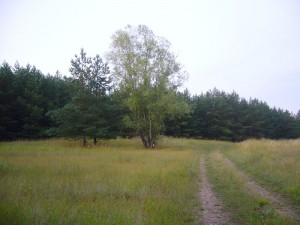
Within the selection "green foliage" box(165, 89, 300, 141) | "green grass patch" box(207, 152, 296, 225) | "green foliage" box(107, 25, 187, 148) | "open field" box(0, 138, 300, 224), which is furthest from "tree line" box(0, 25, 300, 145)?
"green foliage" box(165, 89, 300, 141)

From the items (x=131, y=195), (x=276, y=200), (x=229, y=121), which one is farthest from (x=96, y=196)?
(x=229, y=121)

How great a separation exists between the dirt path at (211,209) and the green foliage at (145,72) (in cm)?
2239

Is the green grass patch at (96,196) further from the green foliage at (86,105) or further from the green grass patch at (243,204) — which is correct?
the green foliage at (86,105)

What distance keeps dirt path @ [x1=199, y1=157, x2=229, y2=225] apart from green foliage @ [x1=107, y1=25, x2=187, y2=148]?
22.4 meters

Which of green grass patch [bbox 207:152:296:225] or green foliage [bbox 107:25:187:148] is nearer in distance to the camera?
green grass patch [bbox 207:152:296:225]

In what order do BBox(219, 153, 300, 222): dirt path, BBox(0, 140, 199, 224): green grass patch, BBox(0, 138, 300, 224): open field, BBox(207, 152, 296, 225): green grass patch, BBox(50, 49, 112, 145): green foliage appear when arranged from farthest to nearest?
BBox(50, 49, 112, 145): green foliage
BBox(219, 153, 300, 222): dirt path
BBox(207, 152, 296, 225): green grass patch
BBox(0, 138, 300, 224): open field
BBox(0, 140, 199, 224): green grass patch

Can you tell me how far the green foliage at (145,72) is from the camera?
33219 millimetres

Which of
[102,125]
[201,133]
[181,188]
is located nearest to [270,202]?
[181,188]

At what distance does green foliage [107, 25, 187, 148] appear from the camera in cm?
3322

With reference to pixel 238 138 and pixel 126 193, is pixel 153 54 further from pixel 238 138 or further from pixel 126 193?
→ pixel 238 138

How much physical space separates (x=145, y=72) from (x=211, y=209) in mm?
25851

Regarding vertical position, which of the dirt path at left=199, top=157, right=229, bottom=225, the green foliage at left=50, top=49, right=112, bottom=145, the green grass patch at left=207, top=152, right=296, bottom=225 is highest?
the green foliage at left=50, top=49, right=112, bottom=145

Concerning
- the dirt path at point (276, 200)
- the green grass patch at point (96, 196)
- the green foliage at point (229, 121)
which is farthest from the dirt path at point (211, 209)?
the green foliage at point (229, 121)

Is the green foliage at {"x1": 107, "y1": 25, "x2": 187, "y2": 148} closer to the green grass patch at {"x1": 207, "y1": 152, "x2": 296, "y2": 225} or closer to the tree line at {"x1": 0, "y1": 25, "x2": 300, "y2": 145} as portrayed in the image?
the tree line at {"x1": 0, "y1": 25, "x2": 300, "y2": 145}
